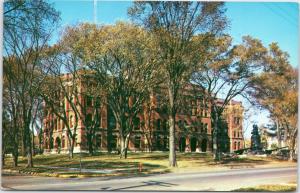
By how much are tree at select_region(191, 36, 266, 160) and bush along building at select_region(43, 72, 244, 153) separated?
0.16 m

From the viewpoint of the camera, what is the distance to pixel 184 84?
46.0 feet

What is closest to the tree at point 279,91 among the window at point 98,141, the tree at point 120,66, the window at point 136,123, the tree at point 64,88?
the tree at point 120,66

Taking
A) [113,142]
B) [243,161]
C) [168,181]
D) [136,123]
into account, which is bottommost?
[168,181]

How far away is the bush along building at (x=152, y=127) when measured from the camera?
13.8 m

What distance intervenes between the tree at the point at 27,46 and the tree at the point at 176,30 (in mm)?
2234

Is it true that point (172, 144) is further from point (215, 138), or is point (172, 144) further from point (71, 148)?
point (71, 148)

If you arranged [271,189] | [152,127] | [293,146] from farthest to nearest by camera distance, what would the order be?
[152,127], [293,146], [271,189]

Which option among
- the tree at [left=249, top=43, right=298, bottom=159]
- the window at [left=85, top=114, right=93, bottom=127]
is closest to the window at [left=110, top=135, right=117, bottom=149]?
the window at [left=85, top=114, right=93, bottom=127]

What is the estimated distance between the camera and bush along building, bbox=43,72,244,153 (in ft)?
45.2

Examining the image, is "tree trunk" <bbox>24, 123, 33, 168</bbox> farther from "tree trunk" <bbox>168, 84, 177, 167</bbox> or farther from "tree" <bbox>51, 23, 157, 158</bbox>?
"tree trunk" <bbox>168, 84, 177, 167</bbox>

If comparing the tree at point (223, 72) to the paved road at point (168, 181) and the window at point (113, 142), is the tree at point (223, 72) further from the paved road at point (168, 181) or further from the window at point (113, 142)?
the window at point (113, 142)

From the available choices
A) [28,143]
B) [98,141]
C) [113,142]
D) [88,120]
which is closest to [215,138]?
[113,142]

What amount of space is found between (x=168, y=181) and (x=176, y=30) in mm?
3744

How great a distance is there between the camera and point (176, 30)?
13852mm
